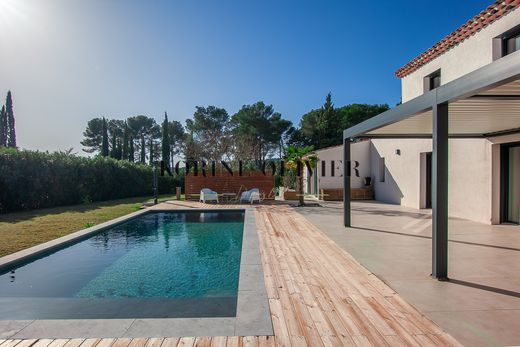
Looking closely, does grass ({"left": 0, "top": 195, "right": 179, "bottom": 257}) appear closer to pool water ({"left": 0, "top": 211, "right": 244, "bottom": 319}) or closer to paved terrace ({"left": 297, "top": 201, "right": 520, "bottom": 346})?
pool water ({"left": 0, "top": 211, "right": 244, "bottom": 319})

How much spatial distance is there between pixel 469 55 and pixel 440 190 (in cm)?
746

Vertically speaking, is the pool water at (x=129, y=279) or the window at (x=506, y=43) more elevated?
the window at (x=506, y=43)

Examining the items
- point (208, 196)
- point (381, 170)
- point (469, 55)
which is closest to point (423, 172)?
point (381, 170)

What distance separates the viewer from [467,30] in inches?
361

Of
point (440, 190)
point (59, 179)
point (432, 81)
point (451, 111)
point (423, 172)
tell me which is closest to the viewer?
point (440, 190)

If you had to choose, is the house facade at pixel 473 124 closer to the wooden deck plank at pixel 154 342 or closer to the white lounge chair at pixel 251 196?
the wooden deck plank at pixel 154 342

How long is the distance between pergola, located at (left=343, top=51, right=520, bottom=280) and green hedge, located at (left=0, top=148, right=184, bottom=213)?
15432mm

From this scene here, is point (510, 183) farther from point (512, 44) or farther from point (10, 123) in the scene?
point (10, 123)

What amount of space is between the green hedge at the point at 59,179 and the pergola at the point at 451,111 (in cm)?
1543

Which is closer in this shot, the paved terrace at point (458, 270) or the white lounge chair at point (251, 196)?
Result: the paved terrace at point (458, 270)

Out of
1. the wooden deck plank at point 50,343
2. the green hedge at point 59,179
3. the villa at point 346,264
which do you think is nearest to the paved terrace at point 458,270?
the villa at point 346,264

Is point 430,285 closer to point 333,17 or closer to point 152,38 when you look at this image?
point 333,17

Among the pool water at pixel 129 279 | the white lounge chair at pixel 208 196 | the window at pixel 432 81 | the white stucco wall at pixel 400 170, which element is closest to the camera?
the pool water at pixel 129 279

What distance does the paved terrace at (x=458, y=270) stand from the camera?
3115 mm
